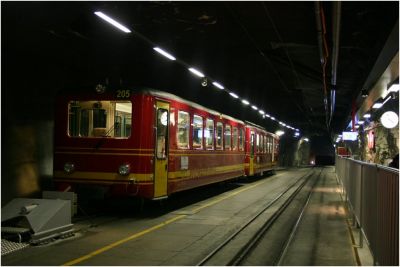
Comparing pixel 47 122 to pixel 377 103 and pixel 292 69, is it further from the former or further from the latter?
pixel 377 103

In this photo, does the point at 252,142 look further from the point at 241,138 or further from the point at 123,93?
the point at 123,93

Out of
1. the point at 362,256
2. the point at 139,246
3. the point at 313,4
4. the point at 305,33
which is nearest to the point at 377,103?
the point at 305,33

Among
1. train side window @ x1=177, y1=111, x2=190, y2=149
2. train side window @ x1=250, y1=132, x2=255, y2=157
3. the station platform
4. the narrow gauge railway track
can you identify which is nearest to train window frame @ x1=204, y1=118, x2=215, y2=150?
train side window @ x1=177, y1=111, x2=190, y2=149

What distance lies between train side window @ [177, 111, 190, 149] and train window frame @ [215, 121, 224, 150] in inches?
125

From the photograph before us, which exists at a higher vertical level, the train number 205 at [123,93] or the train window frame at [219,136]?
the train number 205 at [123,93]

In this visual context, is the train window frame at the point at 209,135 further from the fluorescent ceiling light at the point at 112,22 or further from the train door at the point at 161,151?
the fluorescent ceiling light at the point at 112,22

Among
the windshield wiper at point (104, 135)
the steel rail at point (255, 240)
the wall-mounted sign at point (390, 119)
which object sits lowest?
the steel rail at point (255, 240)

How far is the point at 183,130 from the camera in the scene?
13.0 meters

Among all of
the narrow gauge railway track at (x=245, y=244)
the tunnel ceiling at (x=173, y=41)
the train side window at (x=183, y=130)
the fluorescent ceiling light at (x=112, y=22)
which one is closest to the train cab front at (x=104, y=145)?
the tunnel ceiling at (x=173, y=41)

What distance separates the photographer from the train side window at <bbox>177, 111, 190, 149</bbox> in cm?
1263

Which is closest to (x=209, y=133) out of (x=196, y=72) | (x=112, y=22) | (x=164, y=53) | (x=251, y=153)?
(x=196, y=72)

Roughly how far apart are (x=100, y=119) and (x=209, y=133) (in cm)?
486

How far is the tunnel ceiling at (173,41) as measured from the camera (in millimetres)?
10086

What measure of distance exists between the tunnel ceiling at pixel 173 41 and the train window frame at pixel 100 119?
61 centimetres
